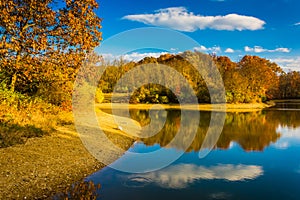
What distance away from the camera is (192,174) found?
12.1 meters

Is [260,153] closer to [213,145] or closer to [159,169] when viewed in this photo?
[213,145]

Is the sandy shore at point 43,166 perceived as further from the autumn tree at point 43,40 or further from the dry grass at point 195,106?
the dry grass at point 195,106

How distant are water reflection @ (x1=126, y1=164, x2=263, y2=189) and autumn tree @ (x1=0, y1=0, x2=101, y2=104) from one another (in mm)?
9431

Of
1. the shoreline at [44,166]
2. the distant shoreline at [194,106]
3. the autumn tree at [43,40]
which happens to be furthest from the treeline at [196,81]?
the shoreline at [44,166]

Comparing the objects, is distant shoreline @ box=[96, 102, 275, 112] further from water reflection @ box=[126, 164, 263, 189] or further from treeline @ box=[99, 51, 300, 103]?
water reflection @ box=[126, 164, 263, 189]

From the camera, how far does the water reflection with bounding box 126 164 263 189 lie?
36.1 feet

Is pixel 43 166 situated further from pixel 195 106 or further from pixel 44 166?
pixel 195 106

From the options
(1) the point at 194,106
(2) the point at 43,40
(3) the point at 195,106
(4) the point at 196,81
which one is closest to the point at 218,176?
(2) the point at 43,40

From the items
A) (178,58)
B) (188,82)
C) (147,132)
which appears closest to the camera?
(147,132)

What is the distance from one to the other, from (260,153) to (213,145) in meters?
3.13

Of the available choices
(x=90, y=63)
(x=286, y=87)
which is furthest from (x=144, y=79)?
(x=286, y=87)

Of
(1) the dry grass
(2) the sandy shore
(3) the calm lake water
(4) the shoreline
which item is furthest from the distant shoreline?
(2) the sandy shore

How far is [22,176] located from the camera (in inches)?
373

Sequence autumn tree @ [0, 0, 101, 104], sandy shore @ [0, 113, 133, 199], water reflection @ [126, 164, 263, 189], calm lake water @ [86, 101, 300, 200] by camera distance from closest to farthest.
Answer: sandy shore @ [0, 113, 133, 199]
calm lake water @ [86, 101, 300, 200]
water reflection @ [126, 164, 263, 189]
autumn tree @ [0, 0, 101, 104]
